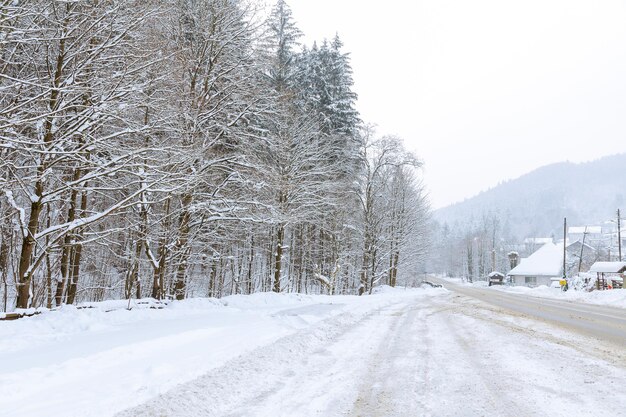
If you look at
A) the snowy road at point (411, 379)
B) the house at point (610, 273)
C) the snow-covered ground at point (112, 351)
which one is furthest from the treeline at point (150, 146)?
the house at point (610, 273)

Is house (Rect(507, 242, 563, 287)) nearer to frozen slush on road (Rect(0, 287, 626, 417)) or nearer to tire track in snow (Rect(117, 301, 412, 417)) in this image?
frozen slush on road (Rect(0, 287, 626, 417))

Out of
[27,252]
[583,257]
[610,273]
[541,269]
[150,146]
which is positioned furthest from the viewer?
[583,257]

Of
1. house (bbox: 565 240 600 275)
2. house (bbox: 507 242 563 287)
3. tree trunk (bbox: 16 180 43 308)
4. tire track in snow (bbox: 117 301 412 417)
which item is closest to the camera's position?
tire track in snow (bbox: 117 301 412 417)

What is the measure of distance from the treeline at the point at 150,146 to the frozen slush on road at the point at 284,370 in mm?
2396

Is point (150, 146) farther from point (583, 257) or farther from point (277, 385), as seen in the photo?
point (583, 257)

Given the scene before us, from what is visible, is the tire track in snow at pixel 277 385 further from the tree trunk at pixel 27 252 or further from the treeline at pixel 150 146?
the tree trunk at pixel 27 252

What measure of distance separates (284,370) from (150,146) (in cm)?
808

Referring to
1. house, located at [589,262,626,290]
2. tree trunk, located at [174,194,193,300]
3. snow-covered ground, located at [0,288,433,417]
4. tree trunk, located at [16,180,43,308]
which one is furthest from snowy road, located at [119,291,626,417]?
house, located at [589,262,626,290]

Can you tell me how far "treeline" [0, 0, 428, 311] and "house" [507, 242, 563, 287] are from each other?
193 feet

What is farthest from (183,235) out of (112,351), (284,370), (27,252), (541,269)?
(541,269)

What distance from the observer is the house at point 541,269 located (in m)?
74.5

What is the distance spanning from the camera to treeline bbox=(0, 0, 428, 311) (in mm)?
8453

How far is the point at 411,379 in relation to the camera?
5.87m

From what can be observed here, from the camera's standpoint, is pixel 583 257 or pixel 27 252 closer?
pixel 27 252
